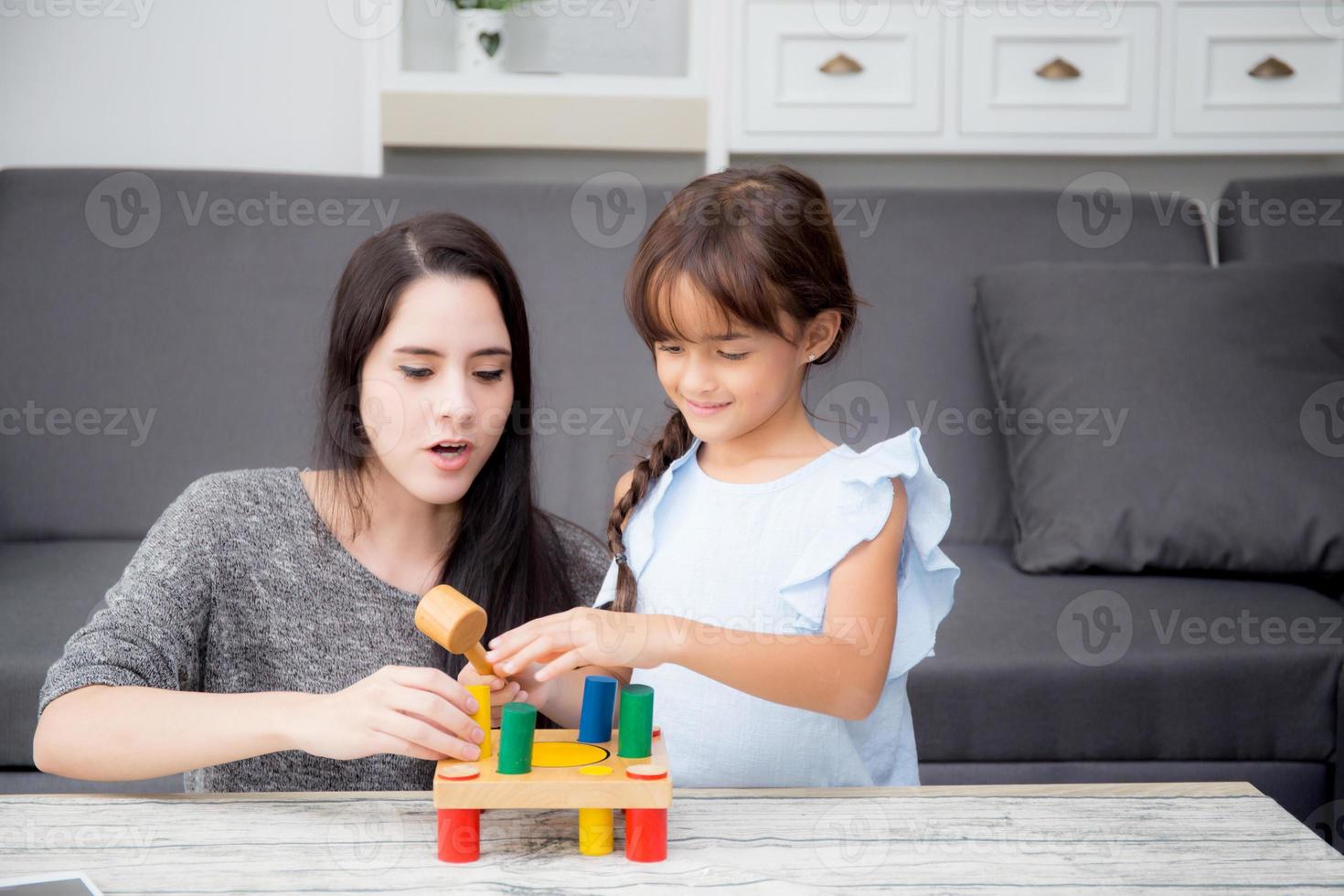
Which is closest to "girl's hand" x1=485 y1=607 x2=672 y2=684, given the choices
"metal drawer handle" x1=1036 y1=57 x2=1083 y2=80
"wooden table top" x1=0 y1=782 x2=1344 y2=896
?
"wooden table top" x1=0 y1=782 x2=1344 y2=896

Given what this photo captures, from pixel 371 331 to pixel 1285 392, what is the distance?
4.67 ft

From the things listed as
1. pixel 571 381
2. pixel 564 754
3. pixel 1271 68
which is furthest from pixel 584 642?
pixel 1271 68

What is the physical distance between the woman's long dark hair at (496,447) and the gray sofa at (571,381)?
600mm

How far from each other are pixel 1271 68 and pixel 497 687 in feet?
7.29

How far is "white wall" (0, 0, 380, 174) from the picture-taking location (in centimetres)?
246

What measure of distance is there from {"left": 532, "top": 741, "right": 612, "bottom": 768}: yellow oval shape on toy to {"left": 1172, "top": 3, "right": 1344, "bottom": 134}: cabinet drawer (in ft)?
6.86

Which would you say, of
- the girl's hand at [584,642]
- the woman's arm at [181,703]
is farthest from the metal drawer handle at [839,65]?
the girl's hand at [584,642]

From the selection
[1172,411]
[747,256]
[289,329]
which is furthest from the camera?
[289,329]

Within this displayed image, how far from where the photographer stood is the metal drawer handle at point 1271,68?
2.44 metres

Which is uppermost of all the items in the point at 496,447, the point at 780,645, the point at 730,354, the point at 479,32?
the point at 479,32

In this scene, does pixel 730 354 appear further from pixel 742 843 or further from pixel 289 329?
pixel 289 329

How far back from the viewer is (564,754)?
0.85 meters

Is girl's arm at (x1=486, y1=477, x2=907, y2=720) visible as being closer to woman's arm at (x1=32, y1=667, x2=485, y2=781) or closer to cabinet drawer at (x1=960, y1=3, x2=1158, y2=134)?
woman's arm at (x1=32, y1=667, x2=485, y2=781)

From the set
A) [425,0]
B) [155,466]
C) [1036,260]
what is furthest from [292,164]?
[1036,260]
